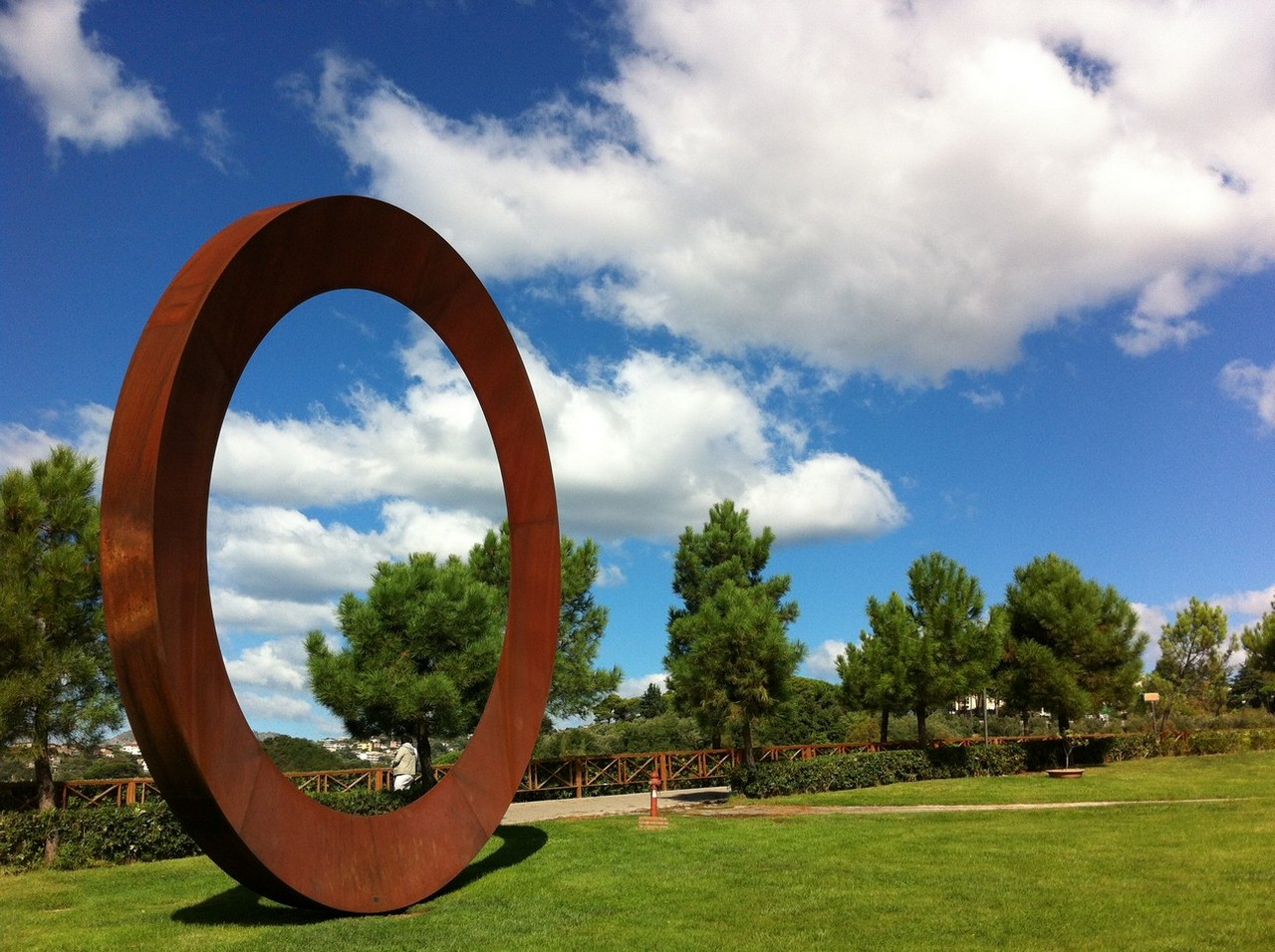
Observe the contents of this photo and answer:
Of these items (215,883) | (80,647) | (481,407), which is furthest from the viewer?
(80,647)

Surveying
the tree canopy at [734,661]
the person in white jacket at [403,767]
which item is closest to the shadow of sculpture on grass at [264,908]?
the person in white jacket at [403,767]

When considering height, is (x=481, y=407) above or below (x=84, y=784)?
above

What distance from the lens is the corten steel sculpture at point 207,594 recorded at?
7312mm

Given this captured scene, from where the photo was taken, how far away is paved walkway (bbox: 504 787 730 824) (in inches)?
688

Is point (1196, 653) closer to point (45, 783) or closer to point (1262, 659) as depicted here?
point (1262, 659)

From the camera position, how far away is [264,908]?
9227 mm

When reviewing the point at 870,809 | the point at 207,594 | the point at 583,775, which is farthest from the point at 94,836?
the point at 870,809

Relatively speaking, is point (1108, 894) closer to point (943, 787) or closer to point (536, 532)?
point (536, 532)

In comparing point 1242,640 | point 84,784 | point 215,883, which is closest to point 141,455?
point 215,883

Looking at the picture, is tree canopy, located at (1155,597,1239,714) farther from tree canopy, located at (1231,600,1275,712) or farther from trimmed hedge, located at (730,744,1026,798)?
trimmed hedge, located at (730,744,1026,798)

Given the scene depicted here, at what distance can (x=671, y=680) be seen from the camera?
23609mm

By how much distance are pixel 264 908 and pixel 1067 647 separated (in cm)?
2776

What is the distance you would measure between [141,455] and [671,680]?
17525mm

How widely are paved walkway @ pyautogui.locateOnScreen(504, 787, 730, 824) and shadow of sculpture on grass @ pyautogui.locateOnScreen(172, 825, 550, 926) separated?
4581 millimetres
